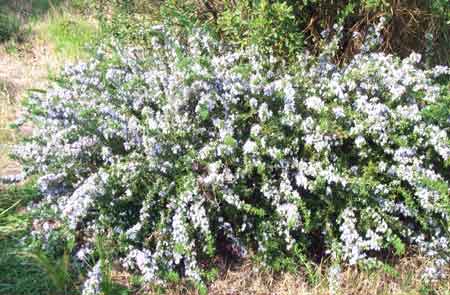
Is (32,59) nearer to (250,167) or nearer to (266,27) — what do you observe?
(266,27)

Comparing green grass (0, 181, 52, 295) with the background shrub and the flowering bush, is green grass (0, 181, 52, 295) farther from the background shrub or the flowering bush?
the background shrub

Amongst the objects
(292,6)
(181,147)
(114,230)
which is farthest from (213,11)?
(114,230)

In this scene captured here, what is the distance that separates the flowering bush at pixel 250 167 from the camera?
2.59 meters

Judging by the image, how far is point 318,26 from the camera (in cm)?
365

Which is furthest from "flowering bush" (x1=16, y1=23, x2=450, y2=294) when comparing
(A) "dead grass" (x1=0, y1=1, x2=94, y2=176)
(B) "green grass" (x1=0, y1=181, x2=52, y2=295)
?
(A) "dead grass" (x1=0, y1=1, x2=94, y2=176)

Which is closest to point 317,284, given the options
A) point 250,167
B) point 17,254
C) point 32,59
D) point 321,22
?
point 250,167

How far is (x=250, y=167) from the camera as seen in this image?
103 inches

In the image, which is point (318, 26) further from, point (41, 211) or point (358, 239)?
point (41, 211)

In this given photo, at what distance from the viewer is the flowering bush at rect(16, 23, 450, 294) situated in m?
2.59

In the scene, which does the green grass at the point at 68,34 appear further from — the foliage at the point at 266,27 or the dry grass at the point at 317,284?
the dry grass at the point at 317,284

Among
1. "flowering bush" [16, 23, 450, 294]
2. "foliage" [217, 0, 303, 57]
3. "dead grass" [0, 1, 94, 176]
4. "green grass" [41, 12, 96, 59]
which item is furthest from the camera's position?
"green grass" [41, 12, 96, 59]

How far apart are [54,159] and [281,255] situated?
1265 millimetres

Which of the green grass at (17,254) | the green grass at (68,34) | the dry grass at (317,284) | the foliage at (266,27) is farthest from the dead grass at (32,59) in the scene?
the dry grass at (317,284)

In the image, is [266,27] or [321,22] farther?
[321,22]
